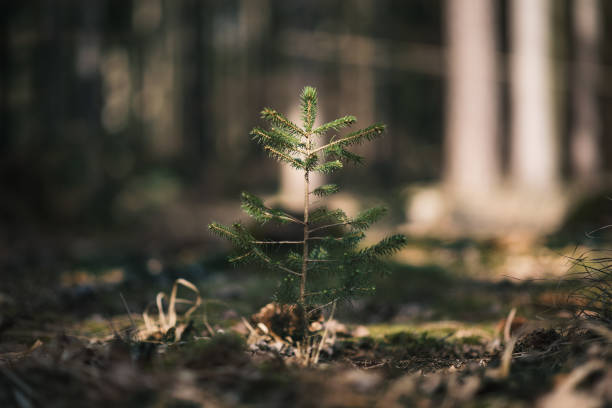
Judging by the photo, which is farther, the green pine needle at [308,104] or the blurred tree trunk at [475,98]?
the blurred tree trunk at [475,98]

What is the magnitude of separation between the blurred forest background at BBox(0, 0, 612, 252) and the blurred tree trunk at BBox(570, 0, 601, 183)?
0.06 meters

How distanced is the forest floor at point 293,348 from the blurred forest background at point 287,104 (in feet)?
12.6

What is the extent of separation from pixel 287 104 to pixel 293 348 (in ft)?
45.3

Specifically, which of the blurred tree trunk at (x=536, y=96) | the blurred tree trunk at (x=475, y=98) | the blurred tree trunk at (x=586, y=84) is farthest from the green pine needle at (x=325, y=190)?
the blurred tree trunk at (x=586, y=84)

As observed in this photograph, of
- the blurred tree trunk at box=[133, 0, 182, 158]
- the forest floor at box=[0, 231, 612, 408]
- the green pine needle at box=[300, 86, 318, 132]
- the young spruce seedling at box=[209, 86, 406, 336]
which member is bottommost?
the forest floor at box=[0, 231, 612, 408]

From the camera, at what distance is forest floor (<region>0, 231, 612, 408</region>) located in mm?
1208

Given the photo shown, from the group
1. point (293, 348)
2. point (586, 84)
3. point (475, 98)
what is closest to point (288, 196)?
point (475, 98)

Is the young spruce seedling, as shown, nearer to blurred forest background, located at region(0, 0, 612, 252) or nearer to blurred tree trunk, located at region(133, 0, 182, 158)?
blurred forest background, located at region(0, 0, 612, 252)

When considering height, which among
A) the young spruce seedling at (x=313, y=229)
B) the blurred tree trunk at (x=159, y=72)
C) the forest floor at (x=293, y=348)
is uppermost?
the blurred tree trunk at (x=159, y=72)

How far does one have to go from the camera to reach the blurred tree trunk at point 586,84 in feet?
47.6

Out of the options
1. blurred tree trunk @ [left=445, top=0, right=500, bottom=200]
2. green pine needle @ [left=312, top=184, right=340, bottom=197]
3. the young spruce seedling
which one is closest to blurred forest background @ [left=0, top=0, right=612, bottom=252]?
blurred tree trunk @ [left=445, top=0, right=500, bottom=200]

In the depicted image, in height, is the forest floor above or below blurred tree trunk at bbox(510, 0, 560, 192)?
below

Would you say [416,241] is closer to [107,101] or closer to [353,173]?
[353,173]

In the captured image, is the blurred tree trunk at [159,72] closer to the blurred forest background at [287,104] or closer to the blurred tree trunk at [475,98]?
the blurred forest background at [287,104]
